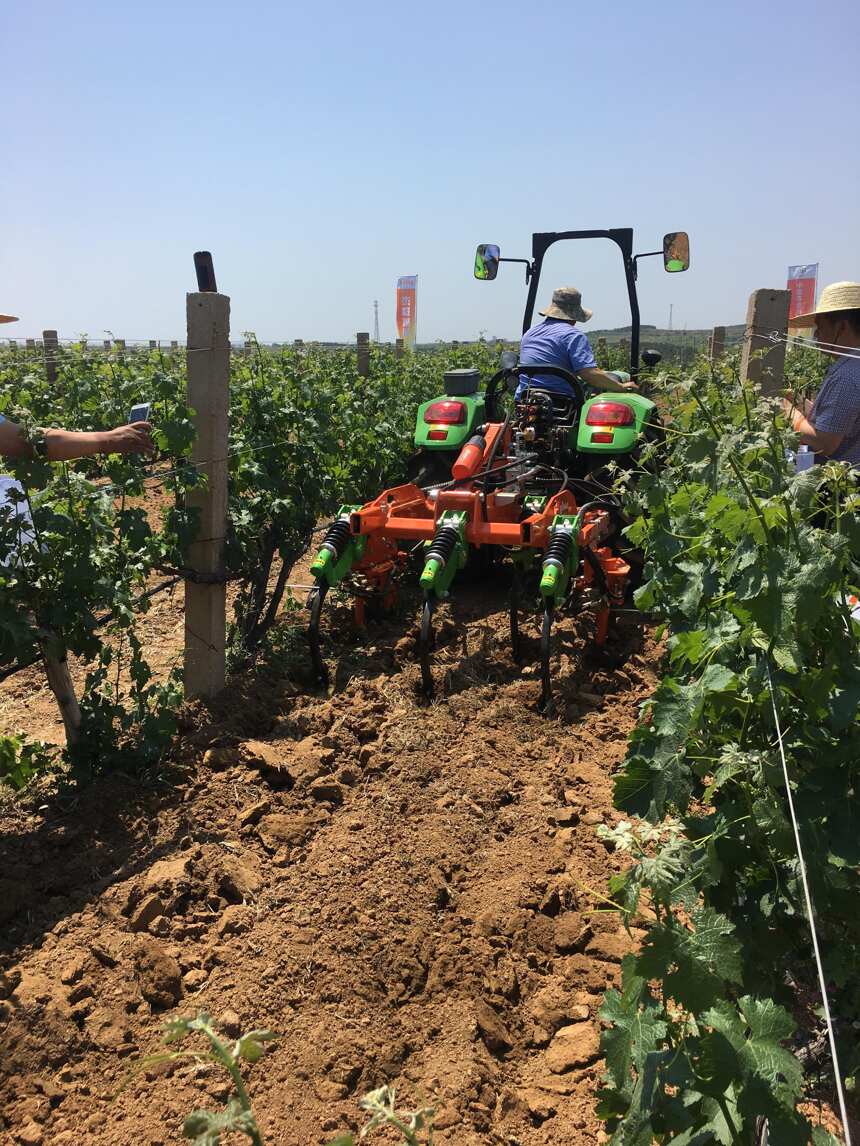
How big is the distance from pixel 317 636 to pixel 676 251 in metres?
2.99

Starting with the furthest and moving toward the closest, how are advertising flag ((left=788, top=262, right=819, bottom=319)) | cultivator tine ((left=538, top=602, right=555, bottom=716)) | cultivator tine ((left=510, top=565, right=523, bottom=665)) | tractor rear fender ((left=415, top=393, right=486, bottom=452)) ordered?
1. advertising flag ((left=788, top=262, right=819, bottom=319))
2. tractor rear fender ((left=415, top=393, right=486, bottom=452))
3. cultivator tine ((left=510, top=565, right=523, bottom=665))
4. cultivator tine ((left=538, top=602, right=555, bottom=716))

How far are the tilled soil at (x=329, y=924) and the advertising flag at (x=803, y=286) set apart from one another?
9068 millimetres

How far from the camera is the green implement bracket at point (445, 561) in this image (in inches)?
167

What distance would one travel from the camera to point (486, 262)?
571cm

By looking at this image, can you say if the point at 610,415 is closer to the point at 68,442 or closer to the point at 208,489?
the point at 208,489

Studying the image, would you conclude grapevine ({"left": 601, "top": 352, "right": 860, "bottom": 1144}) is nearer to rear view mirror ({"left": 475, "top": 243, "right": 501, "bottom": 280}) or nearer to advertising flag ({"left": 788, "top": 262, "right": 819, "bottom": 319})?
rear view mirror ({"left": 475, "top": 243, "right": 501, "bottom": 280})

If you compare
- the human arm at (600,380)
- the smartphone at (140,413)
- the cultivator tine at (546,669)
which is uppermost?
the human arm at (600,380)

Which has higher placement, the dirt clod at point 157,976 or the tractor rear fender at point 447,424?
the tractor rear fender at point 447,424

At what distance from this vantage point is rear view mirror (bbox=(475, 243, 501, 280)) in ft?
18.6

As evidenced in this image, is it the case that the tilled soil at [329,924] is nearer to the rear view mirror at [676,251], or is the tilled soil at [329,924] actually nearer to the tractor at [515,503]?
the tractor at [515,503]

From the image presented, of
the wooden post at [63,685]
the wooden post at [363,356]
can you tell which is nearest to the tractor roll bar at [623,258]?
the wooden post at [63,685]

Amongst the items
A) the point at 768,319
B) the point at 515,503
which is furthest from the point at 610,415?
the point at 768,319

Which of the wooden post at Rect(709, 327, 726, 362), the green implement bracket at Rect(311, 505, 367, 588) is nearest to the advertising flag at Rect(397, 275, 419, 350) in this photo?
the wooden post at Rect(709, 327, 726, 362)

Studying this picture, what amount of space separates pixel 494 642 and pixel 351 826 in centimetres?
182
